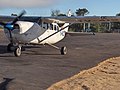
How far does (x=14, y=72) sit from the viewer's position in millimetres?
10922

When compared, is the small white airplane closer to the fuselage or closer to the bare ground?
the fuselage

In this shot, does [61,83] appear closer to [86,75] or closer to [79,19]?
[86,75]

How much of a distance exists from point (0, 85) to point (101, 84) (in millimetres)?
2766

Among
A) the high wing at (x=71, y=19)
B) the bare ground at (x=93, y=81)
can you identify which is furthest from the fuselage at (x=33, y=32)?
the bare ground at (x=93, y=81)

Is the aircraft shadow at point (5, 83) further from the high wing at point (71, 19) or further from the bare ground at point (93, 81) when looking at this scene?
the high wing at point (71, 19)

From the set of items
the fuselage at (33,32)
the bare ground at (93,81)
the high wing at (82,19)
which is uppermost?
the high wing at (82,19)

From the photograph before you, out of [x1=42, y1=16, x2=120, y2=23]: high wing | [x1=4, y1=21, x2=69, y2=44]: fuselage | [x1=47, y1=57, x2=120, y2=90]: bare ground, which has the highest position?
[x1=42, y1=16, x2=120, y2=23]: high wing

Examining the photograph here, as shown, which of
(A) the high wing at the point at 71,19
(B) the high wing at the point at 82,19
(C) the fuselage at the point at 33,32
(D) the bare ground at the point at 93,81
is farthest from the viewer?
(B) the high wing at the point at 82,19

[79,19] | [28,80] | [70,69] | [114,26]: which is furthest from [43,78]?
[114,26]

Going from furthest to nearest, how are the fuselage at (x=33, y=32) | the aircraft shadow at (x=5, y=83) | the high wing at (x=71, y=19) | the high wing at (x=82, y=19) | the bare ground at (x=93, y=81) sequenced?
the high wing at (x=82, y=19) < the high wing at (x=71, y=19) < the fuselage at (x=33, y=32) < the bare ground at (x=93, y=81) < the aircraft shadow at (x=5, y=83)

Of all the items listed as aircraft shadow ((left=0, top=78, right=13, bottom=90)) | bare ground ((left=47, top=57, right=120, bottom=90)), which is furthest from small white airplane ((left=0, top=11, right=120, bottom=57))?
aircraft shadow ((left=0, top=78, right=13, bottom=90))

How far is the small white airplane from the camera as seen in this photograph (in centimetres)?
1648

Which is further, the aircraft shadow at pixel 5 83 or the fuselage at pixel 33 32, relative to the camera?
the fuselage at pixel 33 32

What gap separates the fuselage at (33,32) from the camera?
54.0 ft
